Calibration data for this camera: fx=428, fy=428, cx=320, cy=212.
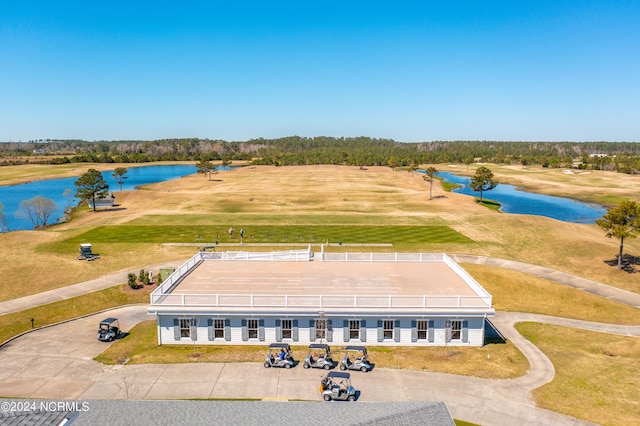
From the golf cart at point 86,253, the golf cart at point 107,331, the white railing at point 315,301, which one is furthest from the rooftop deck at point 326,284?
the golf cart at point 86,253

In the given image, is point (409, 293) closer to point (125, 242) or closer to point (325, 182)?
point (125, 242)

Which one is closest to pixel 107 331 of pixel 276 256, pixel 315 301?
pixel 315 301

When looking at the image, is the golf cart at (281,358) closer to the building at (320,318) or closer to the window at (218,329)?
the building at (320,318)

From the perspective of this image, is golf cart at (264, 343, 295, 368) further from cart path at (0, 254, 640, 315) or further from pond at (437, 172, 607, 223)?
pond at (437, 172, 607, 223)

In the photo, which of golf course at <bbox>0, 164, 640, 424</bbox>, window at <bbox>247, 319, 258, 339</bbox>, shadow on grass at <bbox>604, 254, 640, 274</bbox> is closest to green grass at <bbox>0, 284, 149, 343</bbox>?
golf course at <bbox>0, 164, 640, 424</bbox>

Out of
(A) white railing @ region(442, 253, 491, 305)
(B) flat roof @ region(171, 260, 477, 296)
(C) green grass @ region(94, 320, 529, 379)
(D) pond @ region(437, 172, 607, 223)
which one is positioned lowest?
(C) green grass @ region(94, 320, 529, 379)
